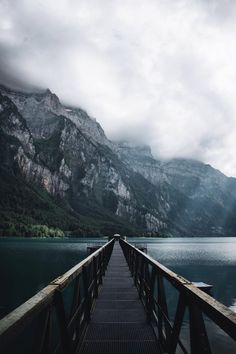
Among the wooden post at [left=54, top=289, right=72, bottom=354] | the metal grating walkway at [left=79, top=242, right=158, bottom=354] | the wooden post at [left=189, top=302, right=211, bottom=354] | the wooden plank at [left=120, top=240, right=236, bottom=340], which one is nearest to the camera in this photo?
the wooden plank at [left=120, top=240, right=236, bottom=340]

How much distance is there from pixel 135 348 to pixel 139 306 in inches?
156

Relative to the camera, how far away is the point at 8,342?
2.70 metres

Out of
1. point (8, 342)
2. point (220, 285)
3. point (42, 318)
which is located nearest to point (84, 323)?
point (42, 318)

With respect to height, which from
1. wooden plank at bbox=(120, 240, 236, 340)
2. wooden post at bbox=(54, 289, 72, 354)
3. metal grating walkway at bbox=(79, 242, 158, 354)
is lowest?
metal grating walkway at bbox=(79, 242, 158, 354)

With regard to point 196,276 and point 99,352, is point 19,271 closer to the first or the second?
point 196,276

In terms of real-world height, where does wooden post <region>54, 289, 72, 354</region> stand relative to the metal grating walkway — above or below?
above

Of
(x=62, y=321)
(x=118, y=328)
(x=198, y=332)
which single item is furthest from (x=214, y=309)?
(x=118, y=328)

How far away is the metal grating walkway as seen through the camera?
641 cm

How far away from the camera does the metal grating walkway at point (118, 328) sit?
6406 millimetres

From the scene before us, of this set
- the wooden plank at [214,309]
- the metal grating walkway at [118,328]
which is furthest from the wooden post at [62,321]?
the wooden plank at [214,309]

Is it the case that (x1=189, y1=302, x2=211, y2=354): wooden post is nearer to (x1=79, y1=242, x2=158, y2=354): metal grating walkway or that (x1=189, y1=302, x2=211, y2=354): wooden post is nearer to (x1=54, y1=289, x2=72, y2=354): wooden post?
(x1=54, y1=289, x2=72, y2=354): wooden post

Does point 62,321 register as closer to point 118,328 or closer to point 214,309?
point 214,309

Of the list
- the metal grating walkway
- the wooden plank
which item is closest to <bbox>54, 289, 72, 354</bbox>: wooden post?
the metal grating walkway

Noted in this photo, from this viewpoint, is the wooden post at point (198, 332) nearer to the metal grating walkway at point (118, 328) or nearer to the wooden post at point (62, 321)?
the wooden post at point (62, 321)
